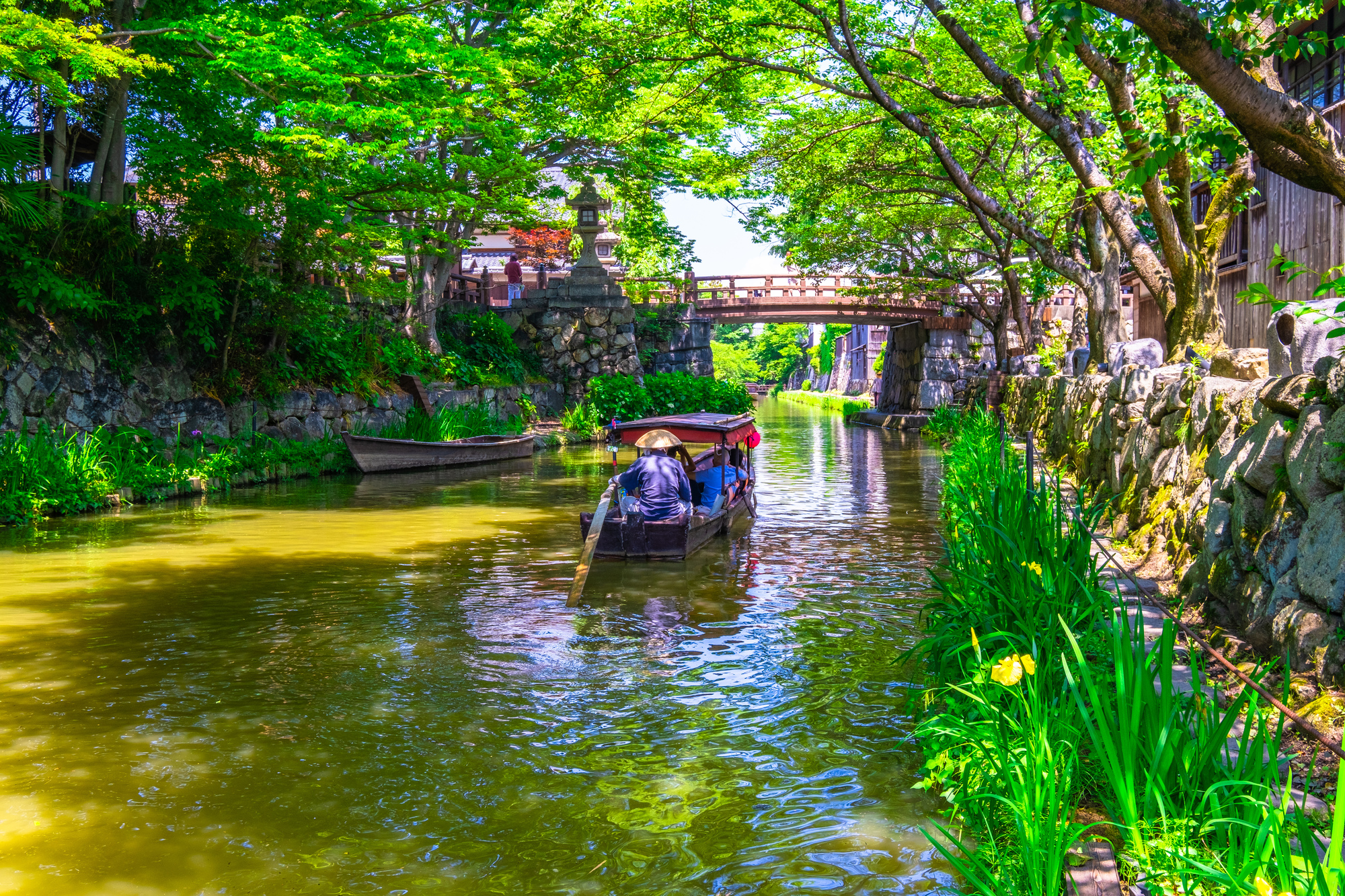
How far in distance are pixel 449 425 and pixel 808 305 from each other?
2420 centimetres

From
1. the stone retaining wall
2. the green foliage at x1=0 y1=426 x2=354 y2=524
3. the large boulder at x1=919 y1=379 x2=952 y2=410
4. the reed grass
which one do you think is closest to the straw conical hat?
the stone retaining wall

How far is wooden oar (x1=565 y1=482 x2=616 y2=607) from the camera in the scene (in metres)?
10.1

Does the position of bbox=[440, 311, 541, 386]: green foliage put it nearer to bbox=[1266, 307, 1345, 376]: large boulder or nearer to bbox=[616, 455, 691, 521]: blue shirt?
bbox=[616, 455, 691, 521]: blue shirt

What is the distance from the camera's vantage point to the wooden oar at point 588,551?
10109 mm

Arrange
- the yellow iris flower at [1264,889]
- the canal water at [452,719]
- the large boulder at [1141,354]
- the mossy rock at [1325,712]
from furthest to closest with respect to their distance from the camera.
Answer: the large boulder at [1141,354]
the canal water at [452,719]
the mossy rock at [1325,712]
the yellow iris flower at [1264,889]

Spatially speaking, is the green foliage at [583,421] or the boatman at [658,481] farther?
the green foliage at [583,421]

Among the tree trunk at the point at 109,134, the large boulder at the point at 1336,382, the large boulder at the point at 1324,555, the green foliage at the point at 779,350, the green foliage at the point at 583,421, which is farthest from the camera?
the green foliage at the point at 779,350

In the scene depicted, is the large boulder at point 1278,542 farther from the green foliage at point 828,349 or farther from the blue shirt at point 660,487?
the green foliage at point 828,349

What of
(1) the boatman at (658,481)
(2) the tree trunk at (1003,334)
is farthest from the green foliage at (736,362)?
(1) the boatman at (658,481)

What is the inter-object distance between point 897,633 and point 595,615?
2.77m

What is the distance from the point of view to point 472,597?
10227 millimetres

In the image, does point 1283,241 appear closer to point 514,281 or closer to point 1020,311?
point 1020,311

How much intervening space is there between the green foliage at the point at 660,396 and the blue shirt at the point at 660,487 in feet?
69.7

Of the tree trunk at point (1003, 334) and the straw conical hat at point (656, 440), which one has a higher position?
the tree trunk at point (1003, 334)
